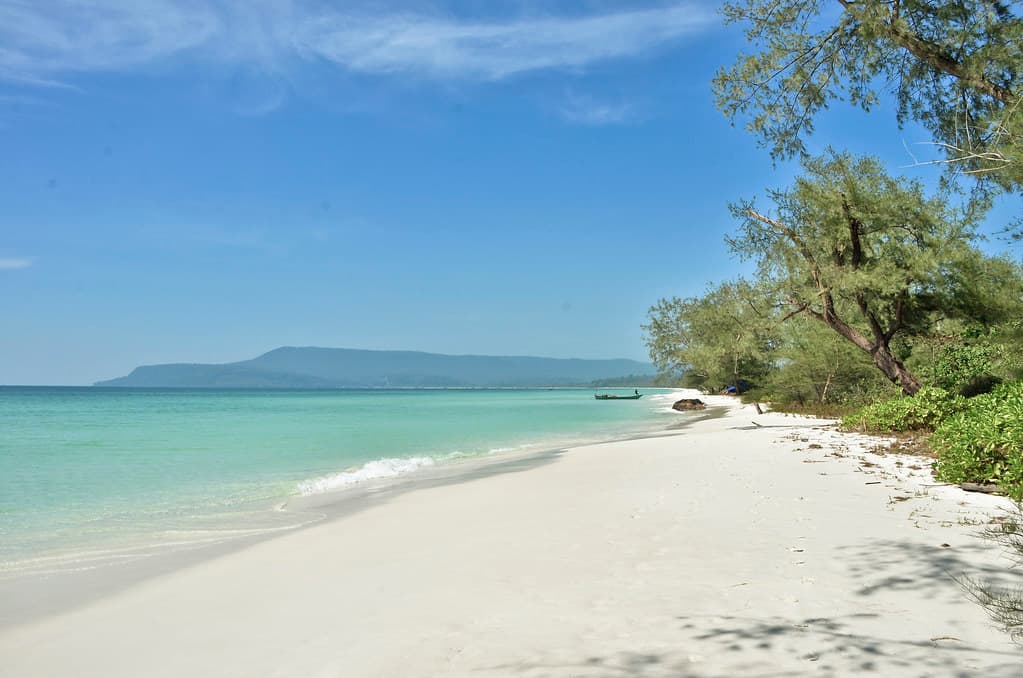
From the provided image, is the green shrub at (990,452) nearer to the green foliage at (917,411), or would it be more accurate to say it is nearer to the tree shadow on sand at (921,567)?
the tree shadow on sand at (921,567)

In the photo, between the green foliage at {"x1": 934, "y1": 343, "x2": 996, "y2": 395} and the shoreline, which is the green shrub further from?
the green foliage at {"x1": 934, "y1": 343, "x2": 996, "y2": 395}

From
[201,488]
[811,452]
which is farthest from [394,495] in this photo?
[811,452]

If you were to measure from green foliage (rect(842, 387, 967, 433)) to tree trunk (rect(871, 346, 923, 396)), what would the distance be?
2.27 metres

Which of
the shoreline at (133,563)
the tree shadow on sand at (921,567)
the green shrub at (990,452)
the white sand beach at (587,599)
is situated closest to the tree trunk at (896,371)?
the green shrub at (990,452)

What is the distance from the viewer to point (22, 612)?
633cm

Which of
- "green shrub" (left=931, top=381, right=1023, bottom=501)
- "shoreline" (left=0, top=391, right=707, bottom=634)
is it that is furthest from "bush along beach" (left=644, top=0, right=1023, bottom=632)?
"shoreline" (left=0, top=391, right=707, bottom=634)

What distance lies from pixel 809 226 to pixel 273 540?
17718 mm

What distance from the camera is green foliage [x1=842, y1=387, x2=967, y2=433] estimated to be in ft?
51.1

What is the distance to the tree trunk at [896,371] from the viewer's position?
19516 mm

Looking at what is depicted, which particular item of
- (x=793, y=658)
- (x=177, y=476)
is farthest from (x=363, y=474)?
(x=793, y=658)

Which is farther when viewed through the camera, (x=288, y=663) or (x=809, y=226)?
(x=809, y=226)

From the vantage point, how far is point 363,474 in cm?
1708

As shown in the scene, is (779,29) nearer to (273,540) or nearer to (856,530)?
(856,530)

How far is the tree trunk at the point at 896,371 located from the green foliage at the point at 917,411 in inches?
89.6
